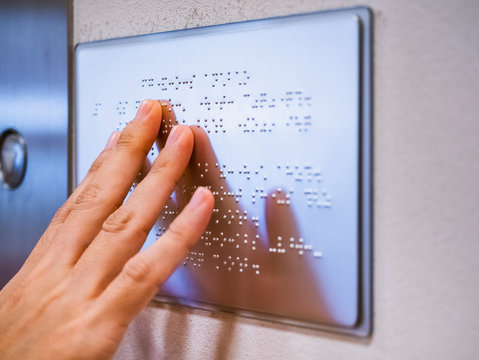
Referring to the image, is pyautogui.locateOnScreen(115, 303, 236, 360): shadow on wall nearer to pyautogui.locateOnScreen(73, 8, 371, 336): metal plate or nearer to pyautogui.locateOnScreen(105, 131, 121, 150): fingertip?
pyautogui.locateOnScreen(73, 8, 371, 336): metal plate

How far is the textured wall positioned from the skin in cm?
22

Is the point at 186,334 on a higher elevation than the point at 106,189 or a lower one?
lower

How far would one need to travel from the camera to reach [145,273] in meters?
0.45

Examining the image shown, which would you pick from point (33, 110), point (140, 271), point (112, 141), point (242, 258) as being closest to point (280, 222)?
point (242, 258)

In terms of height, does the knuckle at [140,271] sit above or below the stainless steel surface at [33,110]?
below

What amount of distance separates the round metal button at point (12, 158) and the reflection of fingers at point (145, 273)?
42 centimetres

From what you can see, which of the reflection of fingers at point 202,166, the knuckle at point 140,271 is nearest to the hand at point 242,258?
the reflection of fingers at point 202,166

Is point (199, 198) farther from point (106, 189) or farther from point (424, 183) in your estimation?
point (424, 183)

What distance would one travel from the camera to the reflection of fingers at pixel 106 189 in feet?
1.72

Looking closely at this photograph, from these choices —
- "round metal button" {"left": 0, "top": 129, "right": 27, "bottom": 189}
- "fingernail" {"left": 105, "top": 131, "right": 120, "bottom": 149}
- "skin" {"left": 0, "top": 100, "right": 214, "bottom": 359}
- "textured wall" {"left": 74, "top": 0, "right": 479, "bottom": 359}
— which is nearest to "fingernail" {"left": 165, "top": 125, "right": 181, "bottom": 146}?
"skin" {"left": 0, "top": 100, "right": 214, "bottom": 359}

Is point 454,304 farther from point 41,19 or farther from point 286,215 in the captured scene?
point 41,19

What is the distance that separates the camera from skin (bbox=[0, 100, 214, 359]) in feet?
1.47

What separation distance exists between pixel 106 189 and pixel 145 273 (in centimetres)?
15

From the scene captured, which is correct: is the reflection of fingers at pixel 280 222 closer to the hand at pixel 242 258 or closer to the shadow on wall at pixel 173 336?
the hand at pixel 242 258
